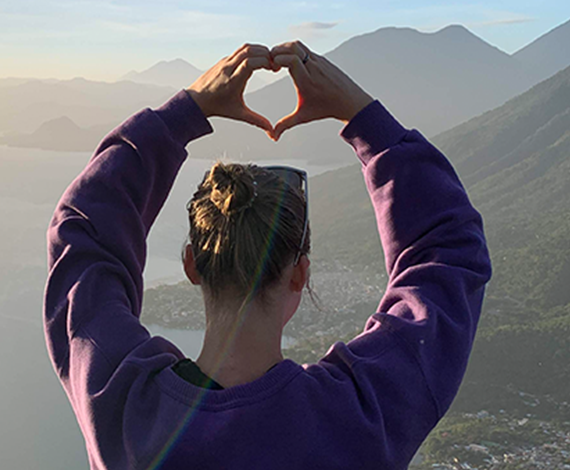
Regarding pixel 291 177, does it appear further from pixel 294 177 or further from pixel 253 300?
pixel 253 300

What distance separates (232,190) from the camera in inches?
34.7

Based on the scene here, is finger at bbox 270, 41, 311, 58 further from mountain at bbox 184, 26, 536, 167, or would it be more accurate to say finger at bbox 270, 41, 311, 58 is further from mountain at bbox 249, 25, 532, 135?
mountain at bbox 249, 25, 532, 135

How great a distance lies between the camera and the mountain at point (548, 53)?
551ft

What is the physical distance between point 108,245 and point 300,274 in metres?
0.35

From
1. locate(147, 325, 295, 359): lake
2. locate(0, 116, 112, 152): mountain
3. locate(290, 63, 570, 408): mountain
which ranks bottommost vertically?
locate(147, 325, 295, 359): lake

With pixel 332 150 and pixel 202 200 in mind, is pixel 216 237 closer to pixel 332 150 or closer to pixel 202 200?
pixel 202 200

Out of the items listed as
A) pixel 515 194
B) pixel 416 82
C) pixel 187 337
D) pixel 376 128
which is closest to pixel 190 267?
pixel 376 128

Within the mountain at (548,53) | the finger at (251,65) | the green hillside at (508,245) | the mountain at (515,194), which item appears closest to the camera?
the finger at (251,65)

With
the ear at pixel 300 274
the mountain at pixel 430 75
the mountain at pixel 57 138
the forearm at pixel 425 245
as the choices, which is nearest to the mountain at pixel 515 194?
the mountain at pixel 57 138

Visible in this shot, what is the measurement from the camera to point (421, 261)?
3.41 ft

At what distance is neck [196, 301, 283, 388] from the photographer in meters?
0.86

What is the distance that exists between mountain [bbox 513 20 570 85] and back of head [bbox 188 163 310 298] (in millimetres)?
183119

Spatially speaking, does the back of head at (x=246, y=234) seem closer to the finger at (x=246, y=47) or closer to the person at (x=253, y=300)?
the person at (x=253, y=300)

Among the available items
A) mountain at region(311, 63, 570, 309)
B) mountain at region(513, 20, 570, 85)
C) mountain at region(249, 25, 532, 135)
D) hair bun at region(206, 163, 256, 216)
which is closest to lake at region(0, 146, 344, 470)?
mountain at region(311, 63, 570, 309)
